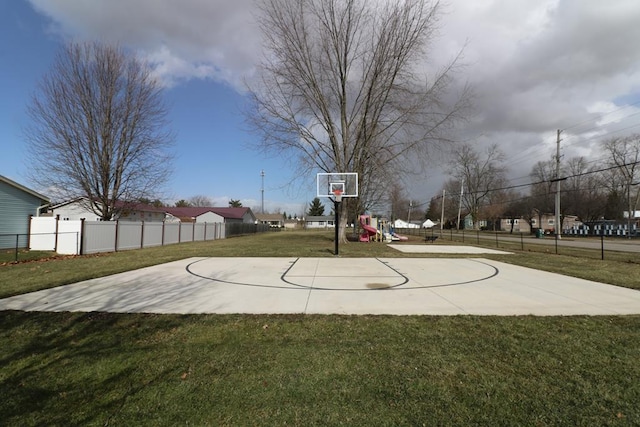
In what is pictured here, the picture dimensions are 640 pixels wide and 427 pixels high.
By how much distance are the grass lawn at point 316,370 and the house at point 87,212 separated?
20.9m

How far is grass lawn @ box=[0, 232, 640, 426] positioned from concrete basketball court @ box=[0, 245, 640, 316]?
58cm

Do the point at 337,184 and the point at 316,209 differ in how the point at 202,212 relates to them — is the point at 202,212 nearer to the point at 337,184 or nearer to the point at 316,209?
the point at 337,184

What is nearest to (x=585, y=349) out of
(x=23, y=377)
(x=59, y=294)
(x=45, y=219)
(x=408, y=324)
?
(x=408, y=324)

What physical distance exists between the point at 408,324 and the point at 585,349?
2113 mm

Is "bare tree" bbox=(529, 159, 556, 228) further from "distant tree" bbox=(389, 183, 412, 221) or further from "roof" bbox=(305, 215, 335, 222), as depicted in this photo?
"roof" bbox=(305, 215, 335, 222)

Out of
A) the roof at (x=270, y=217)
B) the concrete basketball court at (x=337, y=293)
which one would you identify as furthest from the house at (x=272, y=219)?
the concrete basketball court at (x=337, y=293)

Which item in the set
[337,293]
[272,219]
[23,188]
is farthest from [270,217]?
[337,293]

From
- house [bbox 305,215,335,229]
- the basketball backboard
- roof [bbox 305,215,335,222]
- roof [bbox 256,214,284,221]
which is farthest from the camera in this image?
roof [bbox 305,215,335,222]

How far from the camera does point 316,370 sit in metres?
3.51

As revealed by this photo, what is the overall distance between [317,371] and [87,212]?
110 feet

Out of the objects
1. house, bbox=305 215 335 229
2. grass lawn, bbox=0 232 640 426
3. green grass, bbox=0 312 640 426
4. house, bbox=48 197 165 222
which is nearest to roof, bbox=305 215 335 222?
house, bbox=305 215 335 229

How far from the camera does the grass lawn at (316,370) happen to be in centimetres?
277

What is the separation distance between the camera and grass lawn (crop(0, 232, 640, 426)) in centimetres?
277

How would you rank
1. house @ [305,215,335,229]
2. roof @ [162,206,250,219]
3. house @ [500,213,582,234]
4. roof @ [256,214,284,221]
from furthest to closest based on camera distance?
house @ [305,215,335,229] < roof @ [256,214,284,221] < house @ [500,213,582,234] < roof @ [162,206,250,219]
